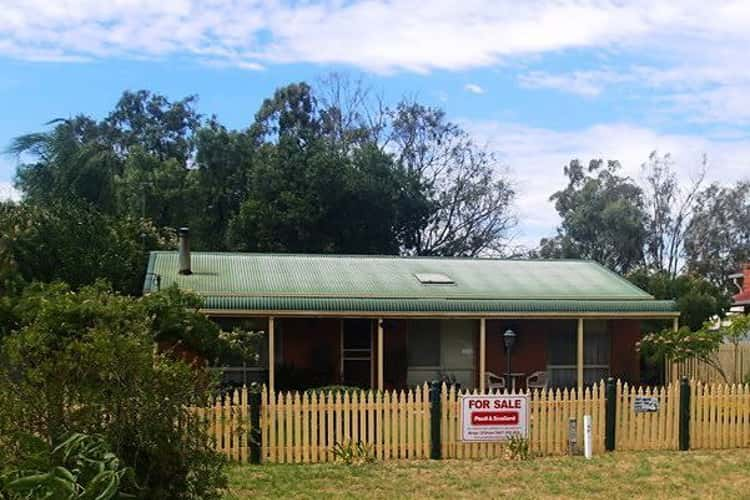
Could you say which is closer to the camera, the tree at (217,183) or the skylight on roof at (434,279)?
the skylight on roof at (434,279)

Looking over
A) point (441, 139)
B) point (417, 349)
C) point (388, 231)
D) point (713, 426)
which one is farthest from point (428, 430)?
point (441, 139)

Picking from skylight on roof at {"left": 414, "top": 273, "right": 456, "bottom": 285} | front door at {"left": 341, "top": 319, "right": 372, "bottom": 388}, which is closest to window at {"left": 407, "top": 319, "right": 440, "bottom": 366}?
front door at {"left": 341, "top": 319, "right": 372, "bottom": 388}

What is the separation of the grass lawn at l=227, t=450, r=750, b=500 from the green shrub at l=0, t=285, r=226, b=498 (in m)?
3.38

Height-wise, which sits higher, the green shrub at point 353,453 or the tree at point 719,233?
the tree at point 719,233

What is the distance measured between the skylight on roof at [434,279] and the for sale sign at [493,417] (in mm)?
9418

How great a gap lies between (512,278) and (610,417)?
1055 cm

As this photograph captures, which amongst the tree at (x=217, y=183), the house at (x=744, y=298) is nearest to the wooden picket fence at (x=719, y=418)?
the tree at (x=217, y=183)

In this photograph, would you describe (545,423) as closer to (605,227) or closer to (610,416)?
(610,416)

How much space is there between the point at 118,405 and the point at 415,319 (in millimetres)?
15455

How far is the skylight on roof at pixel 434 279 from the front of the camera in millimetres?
22141

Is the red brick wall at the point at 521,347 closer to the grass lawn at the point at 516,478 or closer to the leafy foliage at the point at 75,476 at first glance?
the grass lawn at the point at 516,478

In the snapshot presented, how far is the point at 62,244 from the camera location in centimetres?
2262

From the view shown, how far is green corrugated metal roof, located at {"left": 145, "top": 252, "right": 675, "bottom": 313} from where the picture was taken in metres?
19.6

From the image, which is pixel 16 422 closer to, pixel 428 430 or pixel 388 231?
pixel 428 430
